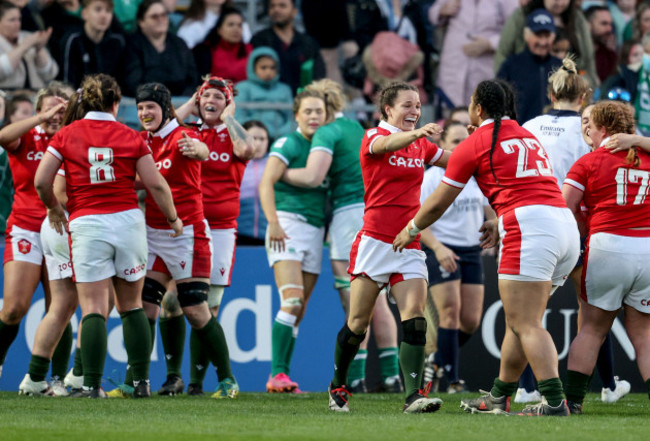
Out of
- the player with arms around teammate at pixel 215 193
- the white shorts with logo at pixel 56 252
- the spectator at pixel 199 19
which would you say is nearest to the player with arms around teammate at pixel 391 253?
the player with arms around teammate at pixel 215 193

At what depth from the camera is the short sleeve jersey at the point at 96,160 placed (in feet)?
25.2

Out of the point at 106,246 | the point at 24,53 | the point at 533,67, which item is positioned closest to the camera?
Result: the point at 106,246

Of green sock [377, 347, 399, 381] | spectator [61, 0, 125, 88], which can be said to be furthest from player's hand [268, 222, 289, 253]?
spectator [61, 0, 125, 88]

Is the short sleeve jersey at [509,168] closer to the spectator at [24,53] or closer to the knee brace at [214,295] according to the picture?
the knee brace at [214,295]

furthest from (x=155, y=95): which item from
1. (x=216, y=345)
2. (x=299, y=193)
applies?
(x=216, y=345)

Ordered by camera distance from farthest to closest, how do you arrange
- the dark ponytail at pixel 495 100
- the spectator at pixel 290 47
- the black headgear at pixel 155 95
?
the spectator at pixel 290 47, the black headgear at pixel 155 95, the dark ponytail at pixel 495 100

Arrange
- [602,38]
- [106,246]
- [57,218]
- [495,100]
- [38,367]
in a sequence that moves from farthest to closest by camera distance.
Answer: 1. [602,38]
2. [38,367]
3. [57,218]
4. [106,246]
5. [495,100]

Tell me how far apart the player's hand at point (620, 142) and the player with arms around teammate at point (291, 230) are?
9.86ft

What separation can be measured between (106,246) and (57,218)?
0.48m

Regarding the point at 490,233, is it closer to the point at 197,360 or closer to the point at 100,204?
the point at 100,204

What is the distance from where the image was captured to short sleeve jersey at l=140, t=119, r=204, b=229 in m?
8.38

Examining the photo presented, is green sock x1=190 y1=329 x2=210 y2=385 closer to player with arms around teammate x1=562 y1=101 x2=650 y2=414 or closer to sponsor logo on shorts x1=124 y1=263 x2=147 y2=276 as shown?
sponsor logo on shorts x1=124 y1=263 x2=147 y2=276

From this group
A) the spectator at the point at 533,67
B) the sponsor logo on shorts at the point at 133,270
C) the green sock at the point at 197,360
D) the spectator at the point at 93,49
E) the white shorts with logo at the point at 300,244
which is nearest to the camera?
the sponsor logo on shorts at the point at 133,270

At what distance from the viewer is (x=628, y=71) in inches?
509
